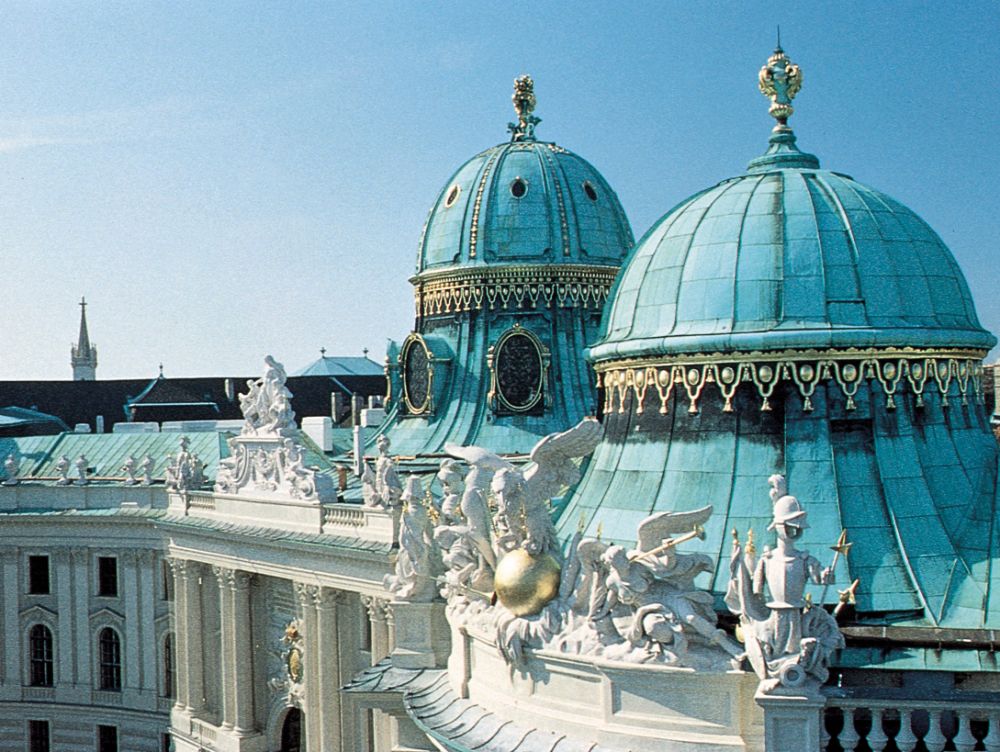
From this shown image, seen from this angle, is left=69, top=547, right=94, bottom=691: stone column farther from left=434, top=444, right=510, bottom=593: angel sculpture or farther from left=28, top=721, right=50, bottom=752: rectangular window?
left=434, top=444, right=510, bottom=593: angel sculpture

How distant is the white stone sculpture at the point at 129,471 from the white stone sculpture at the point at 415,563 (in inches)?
1444

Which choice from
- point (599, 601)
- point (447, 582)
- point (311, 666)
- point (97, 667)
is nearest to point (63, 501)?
point (97, 667)

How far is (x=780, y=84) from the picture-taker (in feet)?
74.2

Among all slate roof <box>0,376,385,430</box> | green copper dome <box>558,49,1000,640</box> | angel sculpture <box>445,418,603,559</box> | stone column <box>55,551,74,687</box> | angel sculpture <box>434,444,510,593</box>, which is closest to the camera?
angel sculpture <box>445,418,603,559</box>

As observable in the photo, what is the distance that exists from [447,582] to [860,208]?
26.7 ft

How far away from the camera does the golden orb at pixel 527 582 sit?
18203mm

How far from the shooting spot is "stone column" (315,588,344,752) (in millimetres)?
44219

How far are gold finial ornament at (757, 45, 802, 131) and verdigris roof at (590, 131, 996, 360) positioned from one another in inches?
63.5

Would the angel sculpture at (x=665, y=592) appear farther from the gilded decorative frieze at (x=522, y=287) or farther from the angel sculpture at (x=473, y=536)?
the gilded decorative frieze at (x=522, y=287)

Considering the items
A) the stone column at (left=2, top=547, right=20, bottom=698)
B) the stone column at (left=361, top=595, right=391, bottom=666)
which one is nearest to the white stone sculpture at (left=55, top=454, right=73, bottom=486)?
the stone column at (left=2, top=547, right=20, bottom=698)

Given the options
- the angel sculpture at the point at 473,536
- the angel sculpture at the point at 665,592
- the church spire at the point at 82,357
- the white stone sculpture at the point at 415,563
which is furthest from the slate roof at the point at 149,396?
the angel sculpture at the point at 665,592

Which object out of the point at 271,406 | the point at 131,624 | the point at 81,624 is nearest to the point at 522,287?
the point at 271,406

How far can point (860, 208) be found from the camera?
2055 cm

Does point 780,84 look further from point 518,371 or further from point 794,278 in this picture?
point 518,371
